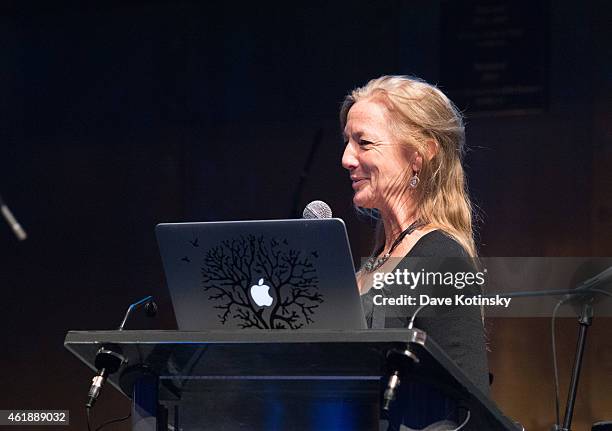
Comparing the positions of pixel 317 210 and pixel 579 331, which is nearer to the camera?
pixel 317 210

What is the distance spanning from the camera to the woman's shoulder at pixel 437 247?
1714mm

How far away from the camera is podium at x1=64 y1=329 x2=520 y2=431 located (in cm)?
118

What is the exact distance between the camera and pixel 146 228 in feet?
11.4

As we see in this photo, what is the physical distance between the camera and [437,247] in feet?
5.64

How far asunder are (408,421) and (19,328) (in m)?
2.60

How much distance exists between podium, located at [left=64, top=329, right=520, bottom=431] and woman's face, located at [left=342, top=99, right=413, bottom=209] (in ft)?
1.98

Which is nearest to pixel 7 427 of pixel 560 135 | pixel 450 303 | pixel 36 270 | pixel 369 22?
pixel 36 270

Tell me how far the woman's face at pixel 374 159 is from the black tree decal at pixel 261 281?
0.53 m

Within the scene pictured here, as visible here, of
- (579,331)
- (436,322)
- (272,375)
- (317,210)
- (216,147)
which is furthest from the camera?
(216,147)

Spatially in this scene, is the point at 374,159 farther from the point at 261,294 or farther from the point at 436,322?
the point at 261,294

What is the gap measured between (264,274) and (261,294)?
30 mm
